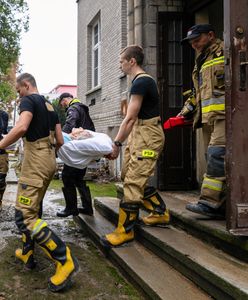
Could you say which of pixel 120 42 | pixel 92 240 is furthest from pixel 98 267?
pixel 120 42

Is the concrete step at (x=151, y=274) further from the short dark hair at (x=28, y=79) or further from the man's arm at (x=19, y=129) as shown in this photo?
the short dark hair at (x=28, y=79)

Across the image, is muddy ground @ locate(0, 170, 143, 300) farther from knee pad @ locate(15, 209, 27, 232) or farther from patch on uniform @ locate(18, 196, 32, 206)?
patch on uniform @ locate(18, 196, 32, 206)

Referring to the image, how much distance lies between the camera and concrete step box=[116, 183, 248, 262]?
3.22 metres

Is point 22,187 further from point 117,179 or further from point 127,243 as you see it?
point 117,179

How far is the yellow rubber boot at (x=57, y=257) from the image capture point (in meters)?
3.62

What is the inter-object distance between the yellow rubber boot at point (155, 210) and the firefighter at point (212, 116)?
58 centimetres

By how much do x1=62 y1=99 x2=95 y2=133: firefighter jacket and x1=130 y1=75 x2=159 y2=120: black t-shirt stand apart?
161 centimetres

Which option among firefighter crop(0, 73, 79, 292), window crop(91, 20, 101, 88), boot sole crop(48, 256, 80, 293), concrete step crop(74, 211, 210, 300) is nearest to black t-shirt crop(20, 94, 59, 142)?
firefighter crop(0, 73, 79, 292)

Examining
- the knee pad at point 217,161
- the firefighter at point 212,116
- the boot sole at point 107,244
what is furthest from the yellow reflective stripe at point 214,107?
the boot sole at point 107,244

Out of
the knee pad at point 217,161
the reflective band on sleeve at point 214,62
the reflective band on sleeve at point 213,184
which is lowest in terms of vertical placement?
the reflective band on sleeve at point 213,184

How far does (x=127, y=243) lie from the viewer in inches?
174

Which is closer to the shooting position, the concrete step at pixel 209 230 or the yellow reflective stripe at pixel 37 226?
the concrete step at pixel 209 230

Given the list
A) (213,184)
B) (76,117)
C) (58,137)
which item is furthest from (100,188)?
(213,184)

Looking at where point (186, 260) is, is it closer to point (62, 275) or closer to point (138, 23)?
point (62, 275)
